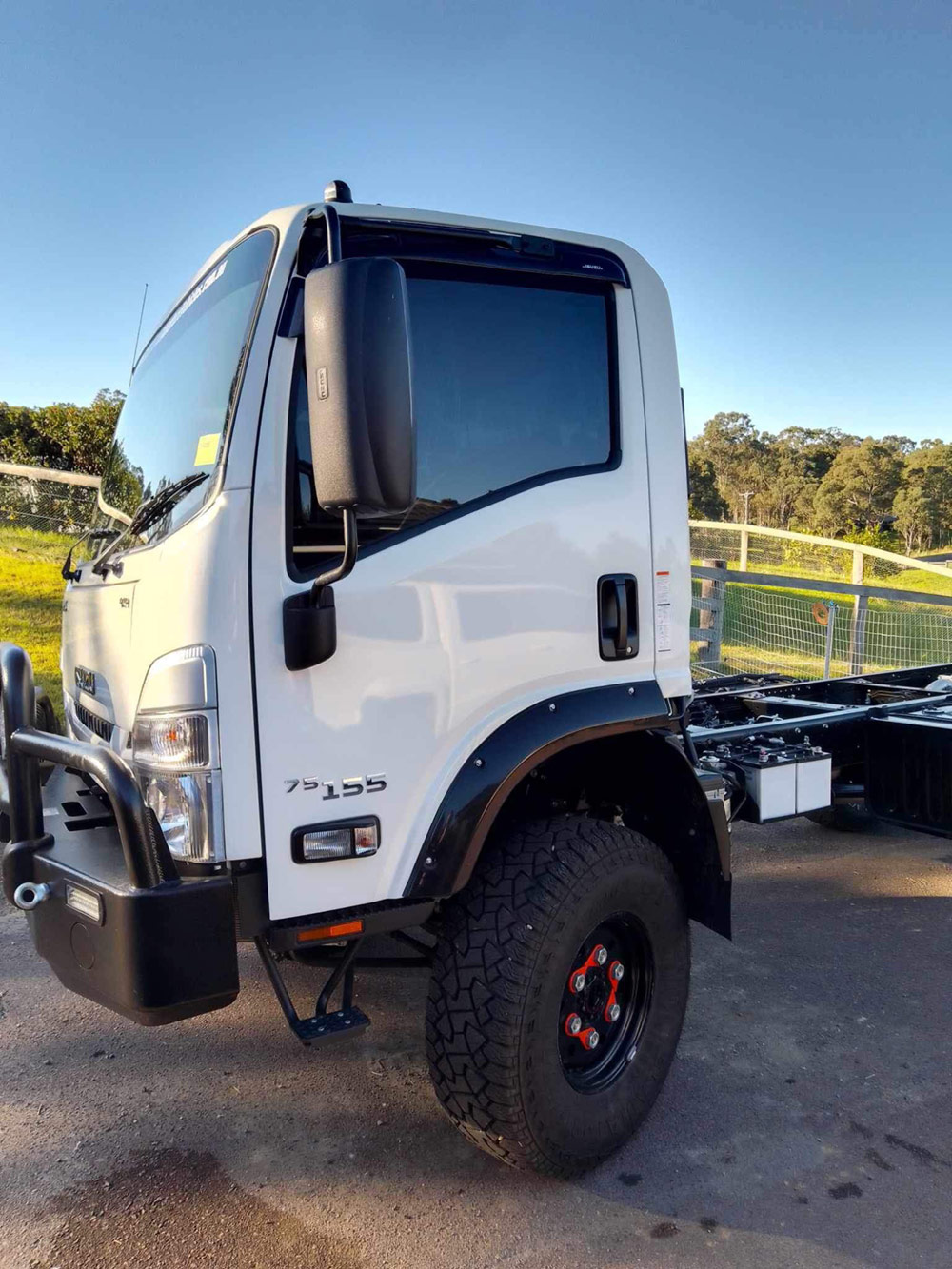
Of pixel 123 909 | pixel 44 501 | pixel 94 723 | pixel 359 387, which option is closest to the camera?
pixel 359 387

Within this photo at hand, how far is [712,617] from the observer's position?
368 inches

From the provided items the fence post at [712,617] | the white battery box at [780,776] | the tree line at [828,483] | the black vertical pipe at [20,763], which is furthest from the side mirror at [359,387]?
the tree line at [828,483]

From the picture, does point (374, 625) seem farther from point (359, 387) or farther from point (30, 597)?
point (30, 597)

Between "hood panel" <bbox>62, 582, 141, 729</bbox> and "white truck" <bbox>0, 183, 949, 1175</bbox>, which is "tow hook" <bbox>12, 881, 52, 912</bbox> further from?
"hood panel" <bbox>62, 582, 141, 729</bbox>

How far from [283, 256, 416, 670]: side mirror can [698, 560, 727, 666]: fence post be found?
7583 millimetres

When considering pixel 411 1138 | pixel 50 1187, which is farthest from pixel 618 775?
pixel 50 1187

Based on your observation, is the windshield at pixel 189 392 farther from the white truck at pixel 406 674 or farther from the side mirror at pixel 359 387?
the side mirror at pixel 359 387

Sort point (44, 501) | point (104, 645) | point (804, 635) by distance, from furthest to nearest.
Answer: point (804, 635) < point (44, 501) < point (104, 645)

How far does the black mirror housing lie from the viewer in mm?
1956

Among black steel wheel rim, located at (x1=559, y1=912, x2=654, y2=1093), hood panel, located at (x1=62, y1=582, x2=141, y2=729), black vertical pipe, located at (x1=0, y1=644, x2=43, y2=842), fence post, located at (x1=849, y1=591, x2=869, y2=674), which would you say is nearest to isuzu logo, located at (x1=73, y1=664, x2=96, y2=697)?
hood panel, located at (x1=62, y1=582, x2=141, y2=729)

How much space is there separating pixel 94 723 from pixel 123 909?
2.78 feet

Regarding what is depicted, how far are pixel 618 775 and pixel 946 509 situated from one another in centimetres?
5258

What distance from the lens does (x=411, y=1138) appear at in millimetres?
2879

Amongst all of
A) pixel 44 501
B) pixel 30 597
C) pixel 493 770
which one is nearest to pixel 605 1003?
pixel 493 770
